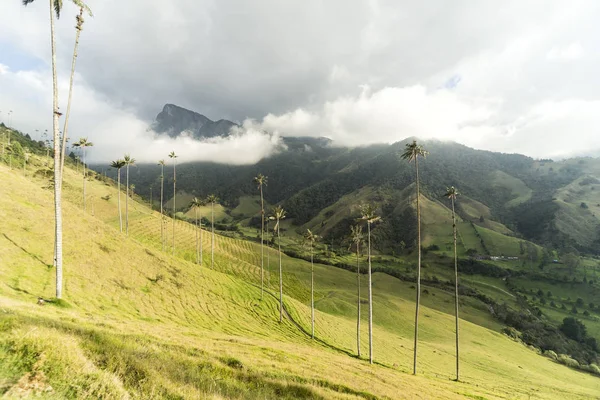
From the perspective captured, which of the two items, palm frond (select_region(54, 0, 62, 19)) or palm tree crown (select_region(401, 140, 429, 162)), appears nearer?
palm frond (select_region(54, 0, 62, 19))

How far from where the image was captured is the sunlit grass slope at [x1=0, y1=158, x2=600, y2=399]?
10930 millimetres

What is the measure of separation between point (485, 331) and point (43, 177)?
197913mm

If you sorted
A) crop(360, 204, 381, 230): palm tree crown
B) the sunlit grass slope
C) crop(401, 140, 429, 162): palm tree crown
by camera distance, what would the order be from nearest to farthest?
the sunlit grass slope, crop(401, 140, 429, 162): palm tree crown, crop(360, 204, 381, 230): palm tree crown

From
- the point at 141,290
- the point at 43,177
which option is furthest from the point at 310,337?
the point at 43,177

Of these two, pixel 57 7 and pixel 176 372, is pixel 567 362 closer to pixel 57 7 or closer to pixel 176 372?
pixel 176 372

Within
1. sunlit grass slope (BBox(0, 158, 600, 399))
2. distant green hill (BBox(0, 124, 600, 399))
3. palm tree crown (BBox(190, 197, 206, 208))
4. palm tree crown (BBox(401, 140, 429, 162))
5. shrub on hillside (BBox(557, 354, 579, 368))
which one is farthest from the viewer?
shrub on hillside (BBox(557, 354, 579, 368))

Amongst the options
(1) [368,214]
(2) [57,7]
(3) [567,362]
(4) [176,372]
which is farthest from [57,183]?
(3) [567,362]

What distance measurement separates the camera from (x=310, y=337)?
2381 inches

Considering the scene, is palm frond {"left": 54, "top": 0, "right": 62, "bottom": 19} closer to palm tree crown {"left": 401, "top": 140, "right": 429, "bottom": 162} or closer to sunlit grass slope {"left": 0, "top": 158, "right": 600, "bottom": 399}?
sunlit grass slope {"left": 0, "top": 158, "right": 600, "bottom": 399}

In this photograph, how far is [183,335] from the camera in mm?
27938

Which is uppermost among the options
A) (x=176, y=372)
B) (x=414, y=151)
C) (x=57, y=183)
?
(x=414, y=151)

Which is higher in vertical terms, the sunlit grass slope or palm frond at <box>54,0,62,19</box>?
palm frond at <box>54,0,62,19</box>

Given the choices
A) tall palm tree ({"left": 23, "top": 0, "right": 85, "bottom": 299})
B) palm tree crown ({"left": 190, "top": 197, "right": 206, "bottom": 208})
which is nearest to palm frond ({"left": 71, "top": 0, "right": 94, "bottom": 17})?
tall palm tree ({"left": 23, "top": 0, "right": 85, "bottom": 299})

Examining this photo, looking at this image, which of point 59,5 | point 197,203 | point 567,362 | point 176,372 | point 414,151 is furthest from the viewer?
point 567,362
